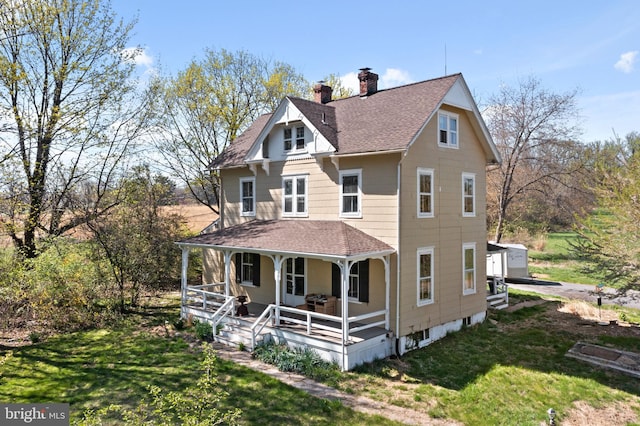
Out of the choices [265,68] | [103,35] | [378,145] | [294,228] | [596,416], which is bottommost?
[596,416]

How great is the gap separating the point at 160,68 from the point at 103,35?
843 cm

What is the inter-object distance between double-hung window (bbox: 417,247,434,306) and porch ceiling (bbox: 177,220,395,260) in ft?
4.96

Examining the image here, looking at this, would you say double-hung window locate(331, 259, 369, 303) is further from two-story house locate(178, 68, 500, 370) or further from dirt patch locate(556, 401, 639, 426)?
dirt patch locate(556, 401, 639, 426)

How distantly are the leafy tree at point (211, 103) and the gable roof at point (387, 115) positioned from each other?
12862 millimetres

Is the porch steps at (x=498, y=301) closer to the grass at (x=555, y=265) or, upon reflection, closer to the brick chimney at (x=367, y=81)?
the grass at (x=555, y=265)

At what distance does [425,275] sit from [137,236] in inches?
512

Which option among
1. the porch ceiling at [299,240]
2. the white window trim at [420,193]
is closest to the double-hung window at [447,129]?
the white window trim at [420,193]

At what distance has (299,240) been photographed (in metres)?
14.1

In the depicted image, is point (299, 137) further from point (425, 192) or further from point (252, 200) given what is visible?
point (425, 192)

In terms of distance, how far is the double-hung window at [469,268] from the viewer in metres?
15.8

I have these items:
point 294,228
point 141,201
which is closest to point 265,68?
point 141,201

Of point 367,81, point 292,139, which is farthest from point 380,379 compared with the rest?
point 367,81

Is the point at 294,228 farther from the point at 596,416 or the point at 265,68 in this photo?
the point at 265,68

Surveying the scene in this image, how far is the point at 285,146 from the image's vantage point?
16938 mm
